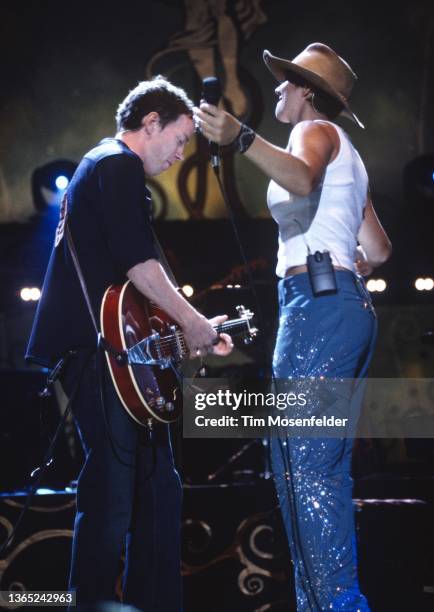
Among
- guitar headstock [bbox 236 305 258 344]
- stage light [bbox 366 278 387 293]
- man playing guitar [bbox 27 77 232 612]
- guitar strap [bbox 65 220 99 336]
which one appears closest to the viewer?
man playing guitar [bbox 27 77 232 612]

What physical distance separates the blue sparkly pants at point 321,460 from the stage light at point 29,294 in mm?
5338

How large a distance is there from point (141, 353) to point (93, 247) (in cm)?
41

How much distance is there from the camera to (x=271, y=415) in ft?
7.59

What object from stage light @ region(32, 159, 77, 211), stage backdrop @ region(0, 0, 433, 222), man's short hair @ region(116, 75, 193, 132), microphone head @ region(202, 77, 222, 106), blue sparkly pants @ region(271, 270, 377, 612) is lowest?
blue sparkly pants @ region(271, 270, 377, 612)

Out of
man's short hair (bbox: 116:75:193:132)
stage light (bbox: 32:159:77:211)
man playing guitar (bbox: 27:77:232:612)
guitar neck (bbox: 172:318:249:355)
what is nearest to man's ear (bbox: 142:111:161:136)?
man's short hair (bbox: 116:75:193:132)

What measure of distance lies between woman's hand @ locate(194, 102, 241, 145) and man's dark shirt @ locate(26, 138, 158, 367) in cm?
38

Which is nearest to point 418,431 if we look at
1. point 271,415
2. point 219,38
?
point 271,415

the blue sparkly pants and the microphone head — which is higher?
the microphone head

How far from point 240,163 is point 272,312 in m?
1.84

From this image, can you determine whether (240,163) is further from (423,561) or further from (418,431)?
(423,561)

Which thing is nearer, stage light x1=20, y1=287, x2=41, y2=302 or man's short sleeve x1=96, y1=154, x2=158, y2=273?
man's short sleeve x1=96, y1=154, x2=158, y2=273

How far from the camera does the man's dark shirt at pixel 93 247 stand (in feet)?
7.45

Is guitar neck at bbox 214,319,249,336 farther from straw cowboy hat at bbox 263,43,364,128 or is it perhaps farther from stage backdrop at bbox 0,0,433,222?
stage backdrop at bbox 0,0,433,222

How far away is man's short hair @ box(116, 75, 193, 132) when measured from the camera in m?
2.66
